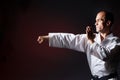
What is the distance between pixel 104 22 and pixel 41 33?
450mm

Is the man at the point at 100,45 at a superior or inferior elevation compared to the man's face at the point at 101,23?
inferior

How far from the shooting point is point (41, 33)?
1850 mm

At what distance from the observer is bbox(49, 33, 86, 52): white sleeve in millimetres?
1674

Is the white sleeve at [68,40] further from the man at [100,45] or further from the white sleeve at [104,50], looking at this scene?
the white sleeve at [104,50]

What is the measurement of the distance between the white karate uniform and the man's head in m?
0.05

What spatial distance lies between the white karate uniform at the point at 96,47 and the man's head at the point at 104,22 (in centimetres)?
5

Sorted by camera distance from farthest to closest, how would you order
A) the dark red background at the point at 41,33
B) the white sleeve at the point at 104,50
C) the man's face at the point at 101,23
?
1. the dark red background at the point at 41,33
2. the man's face at the point at 101,23
3. the white sleeve at the point at 104,50

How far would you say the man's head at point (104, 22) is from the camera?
63.1 inches

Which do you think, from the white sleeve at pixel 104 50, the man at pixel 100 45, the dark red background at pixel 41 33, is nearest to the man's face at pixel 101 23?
the man at pixel 100 45

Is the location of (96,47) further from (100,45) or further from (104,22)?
(104,22)

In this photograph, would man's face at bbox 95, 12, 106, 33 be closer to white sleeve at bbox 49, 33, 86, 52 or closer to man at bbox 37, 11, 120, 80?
man at bbox 37, 11, 120, 80

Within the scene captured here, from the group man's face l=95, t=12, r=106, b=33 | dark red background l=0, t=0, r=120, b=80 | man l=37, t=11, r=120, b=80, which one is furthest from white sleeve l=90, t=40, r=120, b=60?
dark red background l=0, t=0, r=120, b=80

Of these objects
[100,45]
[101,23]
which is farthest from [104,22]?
[100,45]

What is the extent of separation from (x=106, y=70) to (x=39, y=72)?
0.48 metres
